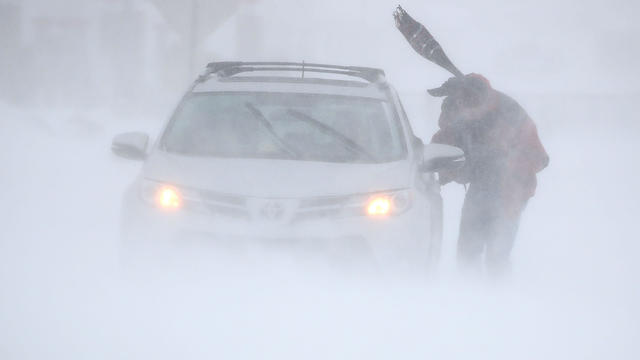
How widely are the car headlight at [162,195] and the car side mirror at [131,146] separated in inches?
17.6

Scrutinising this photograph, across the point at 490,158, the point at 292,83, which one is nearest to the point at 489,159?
the point at 490,158

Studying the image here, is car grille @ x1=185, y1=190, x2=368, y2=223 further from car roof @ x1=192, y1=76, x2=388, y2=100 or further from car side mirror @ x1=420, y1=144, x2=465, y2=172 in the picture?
car roof @ x1=192, y1=76, x2=388, y2=100

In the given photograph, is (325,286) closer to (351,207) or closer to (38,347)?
(351,207)

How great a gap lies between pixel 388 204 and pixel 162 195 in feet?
3.78

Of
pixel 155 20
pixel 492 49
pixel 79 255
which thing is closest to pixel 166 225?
pixel 79 255

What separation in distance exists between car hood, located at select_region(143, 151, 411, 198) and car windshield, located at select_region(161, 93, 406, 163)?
6.2 inches

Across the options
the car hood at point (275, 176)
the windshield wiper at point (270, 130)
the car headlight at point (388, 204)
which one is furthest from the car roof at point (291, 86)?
the car headlight at point (388, 204)

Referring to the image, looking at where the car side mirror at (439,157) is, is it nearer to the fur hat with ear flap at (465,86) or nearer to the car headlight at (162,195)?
the fur hat with ear flap at (465,86)

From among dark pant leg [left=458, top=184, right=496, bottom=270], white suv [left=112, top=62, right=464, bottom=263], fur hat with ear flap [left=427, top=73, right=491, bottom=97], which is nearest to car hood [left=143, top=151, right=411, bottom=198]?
white suv [left=112, top=62, right=464, bottom=263]

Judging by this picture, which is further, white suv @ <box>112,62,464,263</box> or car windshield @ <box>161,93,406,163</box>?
car windshield @ <box>161,93,406,163</box>

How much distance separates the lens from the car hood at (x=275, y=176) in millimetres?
5328

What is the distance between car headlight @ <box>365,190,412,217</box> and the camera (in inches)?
211

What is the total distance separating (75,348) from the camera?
431 centimetres

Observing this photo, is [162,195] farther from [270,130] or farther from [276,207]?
[270,130]
